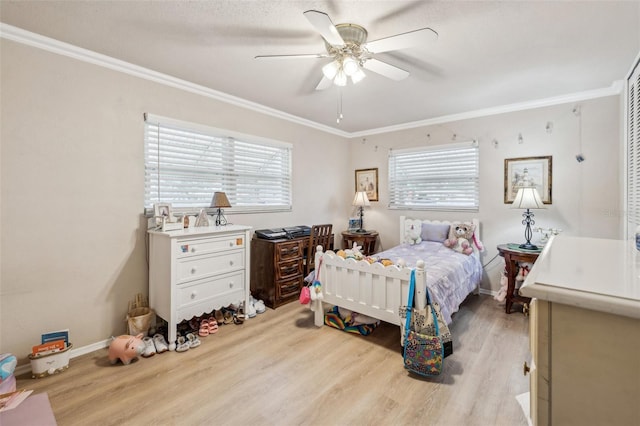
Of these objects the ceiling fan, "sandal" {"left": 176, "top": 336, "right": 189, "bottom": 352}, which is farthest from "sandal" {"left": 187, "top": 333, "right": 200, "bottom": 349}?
the ceiling fan

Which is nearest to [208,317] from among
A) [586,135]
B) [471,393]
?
[471,393]

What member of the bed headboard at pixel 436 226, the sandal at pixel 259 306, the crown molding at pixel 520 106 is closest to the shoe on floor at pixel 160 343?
the sandal at pixel 259 306

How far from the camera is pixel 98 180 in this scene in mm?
2438

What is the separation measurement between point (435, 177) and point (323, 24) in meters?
3.15

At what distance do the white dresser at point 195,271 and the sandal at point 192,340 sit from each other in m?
0.13

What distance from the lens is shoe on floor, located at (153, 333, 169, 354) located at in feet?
7.90

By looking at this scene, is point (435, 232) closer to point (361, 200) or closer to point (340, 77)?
point (361, 200)

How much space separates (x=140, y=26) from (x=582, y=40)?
324 cm

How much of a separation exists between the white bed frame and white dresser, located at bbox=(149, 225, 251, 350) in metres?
0.85

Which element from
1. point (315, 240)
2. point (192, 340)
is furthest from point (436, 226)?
point (192, 340)

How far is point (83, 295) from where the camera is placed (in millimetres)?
2385

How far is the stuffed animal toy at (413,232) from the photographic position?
3.99 meters

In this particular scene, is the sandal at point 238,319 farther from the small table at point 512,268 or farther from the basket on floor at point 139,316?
the small table at point 512,268

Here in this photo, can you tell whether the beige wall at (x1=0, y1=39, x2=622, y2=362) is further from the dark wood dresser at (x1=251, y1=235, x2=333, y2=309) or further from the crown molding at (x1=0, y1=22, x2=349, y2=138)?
the dark wood dresser at (x1=251, y1=235, x2=333, y2=309)
